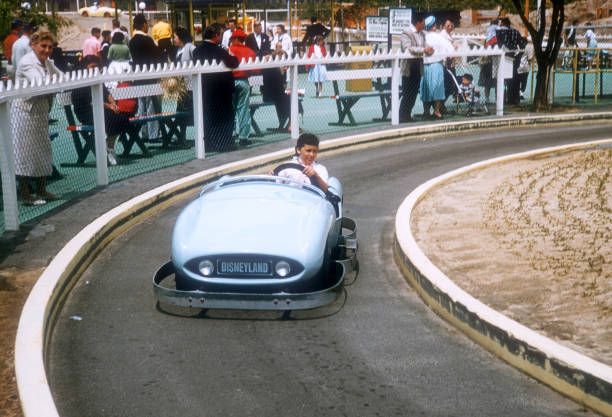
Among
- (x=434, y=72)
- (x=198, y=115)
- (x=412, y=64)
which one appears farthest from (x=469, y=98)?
(x=198, y=115)

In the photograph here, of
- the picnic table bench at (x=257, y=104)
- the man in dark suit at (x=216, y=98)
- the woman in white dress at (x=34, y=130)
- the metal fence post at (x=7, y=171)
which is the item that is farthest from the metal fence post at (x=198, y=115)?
the metal fence post at (x=7, y=171)

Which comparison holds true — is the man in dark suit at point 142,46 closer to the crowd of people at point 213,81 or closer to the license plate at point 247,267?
the crowd of people at point 213,81

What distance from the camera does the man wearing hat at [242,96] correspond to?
1405 cm

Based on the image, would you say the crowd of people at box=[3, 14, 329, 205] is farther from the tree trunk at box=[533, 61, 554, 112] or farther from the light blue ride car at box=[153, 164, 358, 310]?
the tree trunk at box=[533, 61, 554, 112]

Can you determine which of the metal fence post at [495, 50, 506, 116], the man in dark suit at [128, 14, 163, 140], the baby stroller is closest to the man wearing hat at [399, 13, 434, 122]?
the baby stroller

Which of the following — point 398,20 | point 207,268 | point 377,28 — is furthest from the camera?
point 377,28

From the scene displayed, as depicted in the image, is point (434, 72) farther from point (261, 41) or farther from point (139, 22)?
point (261, 41)

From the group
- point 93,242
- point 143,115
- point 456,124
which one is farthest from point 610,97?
point 93,242

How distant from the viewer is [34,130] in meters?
9.20

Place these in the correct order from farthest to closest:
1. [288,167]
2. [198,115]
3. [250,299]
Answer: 1. [198,115]
2. [288,167]
3. [250,299]

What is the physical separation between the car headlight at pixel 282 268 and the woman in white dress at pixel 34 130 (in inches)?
167

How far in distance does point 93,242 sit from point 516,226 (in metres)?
4.22

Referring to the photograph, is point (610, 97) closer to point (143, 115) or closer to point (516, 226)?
point (143, 115)

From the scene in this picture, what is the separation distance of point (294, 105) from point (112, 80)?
479 centimetres
